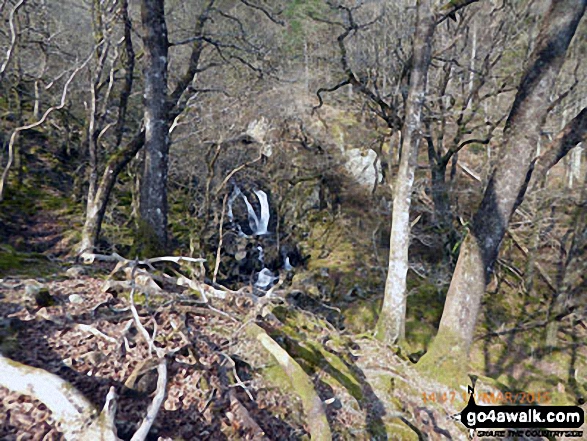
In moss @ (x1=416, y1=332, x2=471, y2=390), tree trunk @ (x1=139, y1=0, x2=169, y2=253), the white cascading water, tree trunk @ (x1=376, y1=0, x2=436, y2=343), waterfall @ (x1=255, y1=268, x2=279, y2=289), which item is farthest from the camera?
the white cascading water

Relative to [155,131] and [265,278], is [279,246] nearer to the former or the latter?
[265,278]

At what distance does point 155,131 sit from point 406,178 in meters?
4.03

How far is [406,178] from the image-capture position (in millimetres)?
5586

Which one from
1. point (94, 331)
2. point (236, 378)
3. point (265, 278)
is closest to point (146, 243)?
point (94, 331)

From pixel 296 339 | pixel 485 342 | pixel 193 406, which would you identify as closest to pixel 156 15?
pixel 296 339

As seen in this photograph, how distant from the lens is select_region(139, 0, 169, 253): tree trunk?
18.1ft

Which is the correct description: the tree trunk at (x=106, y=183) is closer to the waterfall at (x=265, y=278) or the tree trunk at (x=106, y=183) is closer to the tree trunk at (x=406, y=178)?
the tree trunk at (x=406, y=178)

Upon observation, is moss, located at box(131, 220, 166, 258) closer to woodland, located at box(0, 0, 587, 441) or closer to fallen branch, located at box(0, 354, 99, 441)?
woodland, located at box(0, 0, 587, 441)

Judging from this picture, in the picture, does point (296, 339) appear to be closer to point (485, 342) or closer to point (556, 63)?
point (556, 63)

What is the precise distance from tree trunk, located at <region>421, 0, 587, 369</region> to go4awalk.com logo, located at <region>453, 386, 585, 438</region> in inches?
26.0

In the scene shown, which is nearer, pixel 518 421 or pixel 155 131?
pixel 518 421

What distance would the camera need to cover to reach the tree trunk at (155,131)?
5.50 meters

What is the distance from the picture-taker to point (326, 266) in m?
13.1
